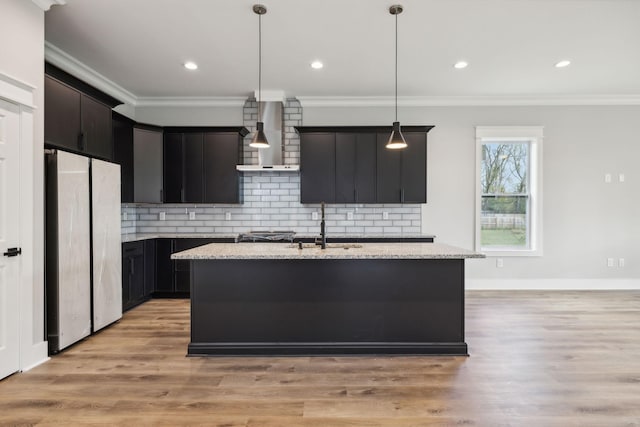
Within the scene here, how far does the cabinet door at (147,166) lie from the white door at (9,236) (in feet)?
7.51

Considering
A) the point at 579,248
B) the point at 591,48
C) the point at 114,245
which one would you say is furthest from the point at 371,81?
the point at 579,248

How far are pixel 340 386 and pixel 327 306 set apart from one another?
2.26 feet

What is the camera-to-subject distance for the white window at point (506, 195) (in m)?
5.47

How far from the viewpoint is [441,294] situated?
116 inches

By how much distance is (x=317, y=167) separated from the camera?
5.14 m

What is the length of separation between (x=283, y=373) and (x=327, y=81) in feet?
12.2

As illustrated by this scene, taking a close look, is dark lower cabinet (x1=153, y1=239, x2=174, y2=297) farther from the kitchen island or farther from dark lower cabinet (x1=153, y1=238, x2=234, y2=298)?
the kitchen island

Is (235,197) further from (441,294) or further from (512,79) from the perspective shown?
(512,79)

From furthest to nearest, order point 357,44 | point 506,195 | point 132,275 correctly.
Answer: point 506,195 → point 132,275 → point 357,44

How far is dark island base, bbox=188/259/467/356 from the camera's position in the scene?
2939mm

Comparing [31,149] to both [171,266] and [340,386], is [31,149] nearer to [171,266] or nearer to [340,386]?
[171,266]

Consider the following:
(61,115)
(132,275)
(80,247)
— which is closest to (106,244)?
(80,247)

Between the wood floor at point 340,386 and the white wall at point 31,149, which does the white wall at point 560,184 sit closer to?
the wood floor at point 340,386

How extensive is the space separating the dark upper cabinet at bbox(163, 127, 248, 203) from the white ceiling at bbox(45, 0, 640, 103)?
670mm
